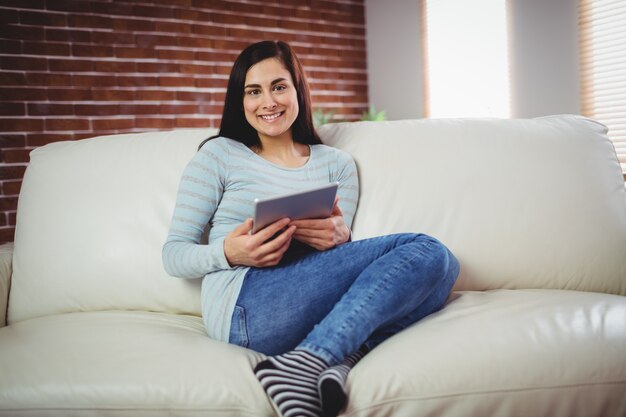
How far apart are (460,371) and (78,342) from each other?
33.4 inches

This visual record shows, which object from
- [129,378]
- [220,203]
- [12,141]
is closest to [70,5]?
[12,141]

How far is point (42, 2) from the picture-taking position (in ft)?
11.7

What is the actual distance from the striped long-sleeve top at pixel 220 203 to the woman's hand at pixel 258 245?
0.14 ft

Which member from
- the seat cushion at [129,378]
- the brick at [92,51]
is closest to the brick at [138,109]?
the brick at [92,51]

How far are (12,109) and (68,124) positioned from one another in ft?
1.09

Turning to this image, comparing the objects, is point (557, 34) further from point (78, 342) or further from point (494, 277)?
point (78, 342)

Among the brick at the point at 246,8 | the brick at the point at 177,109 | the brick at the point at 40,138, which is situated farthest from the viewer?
the brick at the point at 246,8

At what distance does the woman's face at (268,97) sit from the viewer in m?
1.59

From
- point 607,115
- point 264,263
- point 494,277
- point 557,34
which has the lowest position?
point 494,277

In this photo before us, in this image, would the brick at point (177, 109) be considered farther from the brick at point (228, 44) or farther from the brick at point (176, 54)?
the brick at point (228, 44)

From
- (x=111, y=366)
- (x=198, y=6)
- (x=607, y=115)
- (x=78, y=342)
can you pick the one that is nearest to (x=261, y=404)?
(x=111, y=366)

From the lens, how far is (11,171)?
3.51 m

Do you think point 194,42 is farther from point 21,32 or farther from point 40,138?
point 40,138

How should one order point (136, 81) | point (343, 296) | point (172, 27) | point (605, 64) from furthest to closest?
1. point (172, 27)
2. point (136, 81)
3. point (605, 64)
4. point (343, 296)
